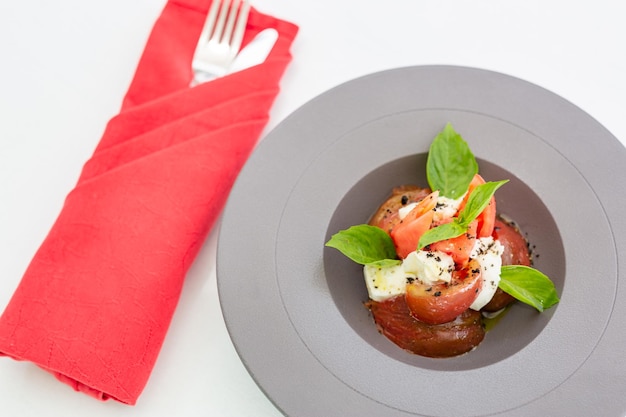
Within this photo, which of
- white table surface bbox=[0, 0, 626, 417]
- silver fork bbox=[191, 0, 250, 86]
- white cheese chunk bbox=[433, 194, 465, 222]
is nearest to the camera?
white cheese chunk bbox=[433, 194, 465, 222]

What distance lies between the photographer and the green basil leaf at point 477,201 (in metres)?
1.59

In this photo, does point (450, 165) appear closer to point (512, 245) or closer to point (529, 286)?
point (512, 245)

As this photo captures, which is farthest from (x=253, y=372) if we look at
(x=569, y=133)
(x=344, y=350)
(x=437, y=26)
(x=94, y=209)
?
(x=437, y=26)

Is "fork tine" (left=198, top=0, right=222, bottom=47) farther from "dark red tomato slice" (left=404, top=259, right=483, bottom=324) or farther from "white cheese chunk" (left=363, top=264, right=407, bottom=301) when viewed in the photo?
"dark red tomato slice" (left=404, top=259, right=483, bottom=324)

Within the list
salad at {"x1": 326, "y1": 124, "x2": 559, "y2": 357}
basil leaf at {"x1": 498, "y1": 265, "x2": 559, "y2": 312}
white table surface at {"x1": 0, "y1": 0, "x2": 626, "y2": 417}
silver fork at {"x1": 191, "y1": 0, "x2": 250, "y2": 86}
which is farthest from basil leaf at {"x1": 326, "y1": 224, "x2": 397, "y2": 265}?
silver fork at {"x1": 191, "y1": 0, "x2": 250, "y2": 86}

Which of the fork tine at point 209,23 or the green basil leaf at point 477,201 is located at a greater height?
the fork tine at point 209,23

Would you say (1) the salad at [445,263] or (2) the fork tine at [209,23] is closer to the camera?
(1) the salad at [445,263]

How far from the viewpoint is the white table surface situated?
6.82ft

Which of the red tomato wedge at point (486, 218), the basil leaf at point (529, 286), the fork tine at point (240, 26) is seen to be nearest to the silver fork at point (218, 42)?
the fork tine at point (240, 26)

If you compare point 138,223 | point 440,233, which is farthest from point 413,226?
point 138,223

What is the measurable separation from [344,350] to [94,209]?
78 cm

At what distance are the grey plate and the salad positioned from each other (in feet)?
0.16

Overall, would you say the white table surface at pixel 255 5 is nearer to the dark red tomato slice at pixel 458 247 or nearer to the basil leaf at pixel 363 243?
the basil leaf at pixel 363 243

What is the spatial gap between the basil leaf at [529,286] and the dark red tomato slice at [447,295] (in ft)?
0.22
